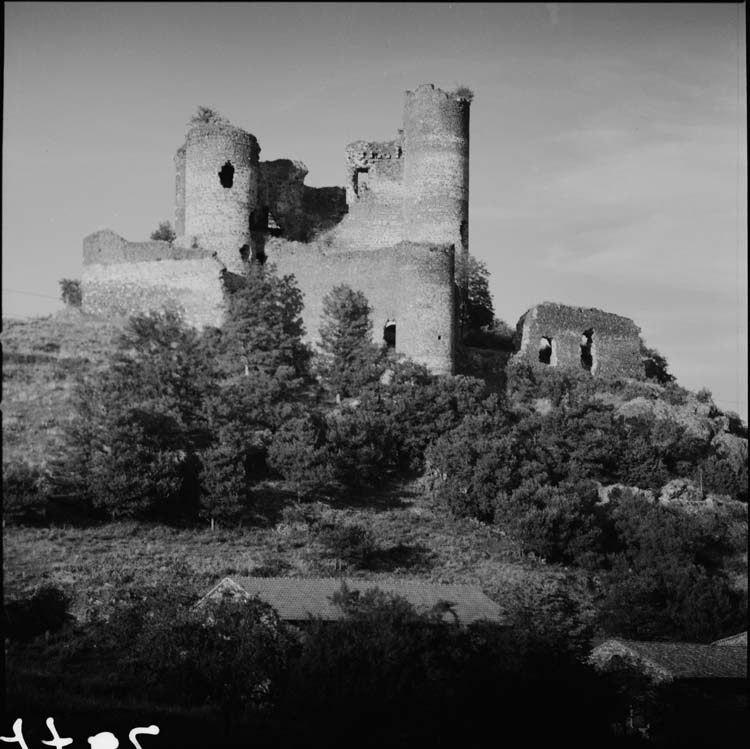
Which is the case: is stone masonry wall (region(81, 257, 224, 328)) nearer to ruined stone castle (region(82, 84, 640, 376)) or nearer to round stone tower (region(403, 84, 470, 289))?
ruined stone castle (region(82, 84, 640, 376))

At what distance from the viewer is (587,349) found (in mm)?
51656

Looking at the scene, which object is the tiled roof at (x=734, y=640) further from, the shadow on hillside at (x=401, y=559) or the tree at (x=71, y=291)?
the tree at (x=71, y=291)

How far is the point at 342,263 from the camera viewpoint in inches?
1889

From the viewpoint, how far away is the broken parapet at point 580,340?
50.0 m

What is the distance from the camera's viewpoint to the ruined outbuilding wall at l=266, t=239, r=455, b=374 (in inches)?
1822

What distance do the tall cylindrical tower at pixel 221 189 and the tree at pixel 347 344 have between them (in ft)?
14.0

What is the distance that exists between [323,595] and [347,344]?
1482cm

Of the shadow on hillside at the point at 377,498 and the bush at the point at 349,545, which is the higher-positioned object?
the shadow on hillside at the point at 377,498

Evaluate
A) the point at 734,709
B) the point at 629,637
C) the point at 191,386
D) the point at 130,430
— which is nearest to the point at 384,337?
the point at 191,386

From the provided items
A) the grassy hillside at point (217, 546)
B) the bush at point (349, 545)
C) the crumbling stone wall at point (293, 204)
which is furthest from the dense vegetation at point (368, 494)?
the crumbling stone wall at point (293, 204)

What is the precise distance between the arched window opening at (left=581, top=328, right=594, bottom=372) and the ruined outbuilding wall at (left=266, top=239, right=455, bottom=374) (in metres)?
6.35

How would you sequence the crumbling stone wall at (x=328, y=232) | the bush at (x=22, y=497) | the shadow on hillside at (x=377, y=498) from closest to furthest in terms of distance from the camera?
the bush at (x=22, y=497) → the shadow on hillside at (x=377, y=498) → the crumbling stone wall at (x=328, y=232)

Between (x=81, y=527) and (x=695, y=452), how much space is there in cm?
2048

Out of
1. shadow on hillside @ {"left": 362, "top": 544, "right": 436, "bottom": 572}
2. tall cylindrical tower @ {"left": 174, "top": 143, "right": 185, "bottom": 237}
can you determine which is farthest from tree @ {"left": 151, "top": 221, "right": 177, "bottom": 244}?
shadow on hillside @ {"left": 362, "top": 544, "right": 436, "bottom": 572}
